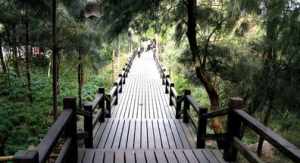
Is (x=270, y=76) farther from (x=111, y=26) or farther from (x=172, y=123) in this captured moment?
(x=111, y=26)

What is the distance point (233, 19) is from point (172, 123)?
271cm

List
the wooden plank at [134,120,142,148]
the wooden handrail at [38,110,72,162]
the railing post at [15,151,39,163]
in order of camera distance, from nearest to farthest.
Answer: the railing post at [15,151,39,163]
the wooden handrail at [38,110,72,162]
the wooden plank at [134,120,142,148]

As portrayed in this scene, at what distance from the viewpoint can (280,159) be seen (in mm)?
8047

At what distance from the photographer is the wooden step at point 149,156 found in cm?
336

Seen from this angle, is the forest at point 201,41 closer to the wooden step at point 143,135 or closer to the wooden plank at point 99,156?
the wooden step at point 143,135

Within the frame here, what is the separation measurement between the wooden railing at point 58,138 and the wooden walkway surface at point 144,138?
1.46 ft

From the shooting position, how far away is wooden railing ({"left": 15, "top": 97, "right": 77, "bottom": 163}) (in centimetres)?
167

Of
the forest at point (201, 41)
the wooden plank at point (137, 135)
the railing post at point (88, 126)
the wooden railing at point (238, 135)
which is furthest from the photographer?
the forest at point (201, 41)

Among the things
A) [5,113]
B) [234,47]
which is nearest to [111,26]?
[234,47]

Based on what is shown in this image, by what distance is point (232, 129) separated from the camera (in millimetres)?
3287

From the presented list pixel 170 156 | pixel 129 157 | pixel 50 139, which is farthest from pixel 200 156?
pixel 50 139

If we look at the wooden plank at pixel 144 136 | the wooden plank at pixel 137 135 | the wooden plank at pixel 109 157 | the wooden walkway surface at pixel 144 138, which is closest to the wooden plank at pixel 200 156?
the wooden walkway surface at pixel 144 138

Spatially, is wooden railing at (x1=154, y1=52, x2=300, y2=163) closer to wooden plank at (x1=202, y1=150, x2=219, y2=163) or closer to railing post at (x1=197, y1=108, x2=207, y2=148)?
railing post at (x1=197, y1=108, x2=207, y2=148)

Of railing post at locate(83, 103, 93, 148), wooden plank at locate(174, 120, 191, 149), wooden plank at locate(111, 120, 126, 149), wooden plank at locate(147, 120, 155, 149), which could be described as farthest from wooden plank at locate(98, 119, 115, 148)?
wooden plank at locate(174, 120, 191, 149)
